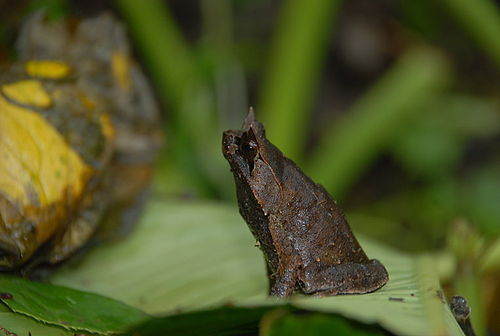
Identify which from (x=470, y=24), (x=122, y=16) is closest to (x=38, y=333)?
(x=122, y=16)

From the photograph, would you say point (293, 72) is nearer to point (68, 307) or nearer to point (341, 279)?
point (341, 279)

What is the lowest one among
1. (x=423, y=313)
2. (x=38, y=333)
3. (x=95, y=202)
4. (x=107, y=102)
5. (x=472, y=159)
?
(x=38, y=333)

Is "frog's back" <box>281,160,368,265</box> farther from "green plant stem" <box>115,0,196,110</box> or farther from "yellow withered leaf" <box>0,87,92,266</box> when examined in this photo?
"green plant stem" <box>115,0,196,110</box>

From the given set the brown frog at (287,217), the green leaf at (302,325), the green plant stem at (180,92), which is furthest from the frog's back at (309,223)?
the green plant stem at (180,92)

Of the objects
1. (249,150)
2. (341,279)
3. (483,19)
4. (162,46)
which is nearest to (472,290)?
(341,279)

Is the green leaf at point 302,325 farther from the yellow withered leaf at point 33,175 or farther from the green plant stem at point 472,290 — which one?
the green plant stem at point 472,290

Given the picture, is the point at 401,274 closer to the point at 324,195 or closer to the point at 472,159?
the point at 324,195
